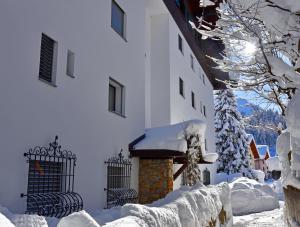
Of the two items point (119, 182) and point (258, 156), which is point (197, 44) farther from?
point (258, 156)

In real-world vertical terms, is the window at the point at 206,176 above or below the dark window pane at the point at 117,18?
below

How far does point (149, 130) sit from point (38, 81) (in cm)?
551

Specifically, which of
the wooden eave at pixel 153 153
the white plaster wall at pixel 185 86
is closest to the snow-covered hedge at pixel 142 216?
the wooden eave at pixel 153 153

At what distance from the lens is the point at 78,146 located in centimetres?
718

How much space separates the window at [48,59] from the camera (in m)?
6.41

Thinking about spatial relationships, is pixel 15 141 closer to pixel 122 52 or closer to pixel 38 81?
pixel 38 81

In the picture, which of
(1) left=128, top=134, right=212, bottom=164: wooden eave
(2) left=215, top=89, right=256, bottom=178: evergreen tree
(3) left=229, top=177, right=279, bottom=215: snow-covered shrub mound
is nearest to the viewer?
(1) left=128, top=134, right=212, bottom=164: wooden eave

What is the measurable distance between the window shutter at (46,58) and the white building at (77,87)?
2 centimetres

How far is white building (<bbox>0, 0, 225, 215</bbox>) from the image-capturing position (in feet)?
17.8

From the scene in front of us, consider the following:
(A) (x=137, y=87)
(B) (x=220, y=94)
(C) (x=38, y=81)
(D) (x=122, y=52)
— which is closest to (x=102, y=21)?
(D) (x=122, y=52)

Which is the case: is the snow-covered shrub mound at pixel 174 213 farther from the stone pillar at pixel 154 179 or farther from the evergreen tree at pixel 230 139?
the evergreen tree at pixel 230 139

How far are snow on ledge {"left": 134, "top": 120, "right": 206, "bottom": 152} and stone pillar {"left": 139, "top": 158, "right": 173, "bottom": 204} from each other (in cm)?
54

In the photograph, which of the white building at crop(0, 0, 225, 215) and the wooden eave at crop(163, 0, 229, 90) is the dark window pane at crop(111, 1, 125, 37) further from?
the wooden eave at crop(163, 0, 229, 90)

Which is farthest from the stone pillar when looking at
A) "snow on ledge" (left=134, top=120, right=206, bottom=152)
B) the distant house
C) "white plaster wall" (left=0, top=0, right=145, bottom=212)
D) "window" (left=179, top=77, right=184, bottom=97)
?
the distant house
